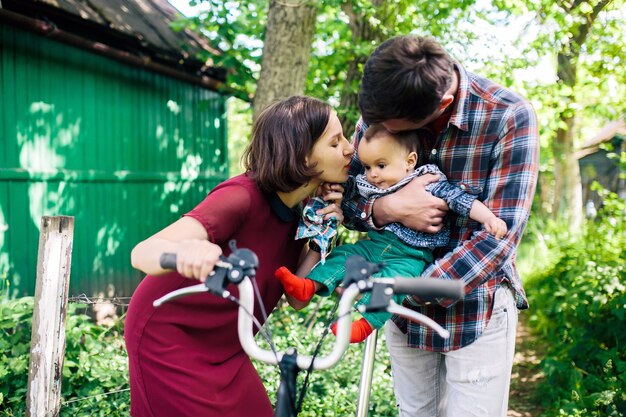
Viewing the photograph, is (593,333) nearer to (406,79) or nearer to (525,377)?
(525,377)

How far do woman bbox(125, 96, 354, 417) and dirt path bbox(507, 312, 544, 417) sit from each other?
3464mm

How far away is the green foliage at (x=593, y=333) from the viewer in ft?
13.0

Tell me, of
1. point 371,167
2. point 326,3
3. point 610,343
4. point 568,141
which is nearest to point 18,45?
point 326,3

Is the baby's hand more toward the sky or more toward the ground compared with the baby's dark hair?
more toward the ground

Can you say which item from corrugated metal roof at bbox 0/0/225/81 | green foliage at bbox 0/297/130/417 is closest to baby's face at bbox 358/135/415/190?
green foliage at bbox 0/297/130/417

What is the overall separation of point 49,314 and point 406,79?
228cm

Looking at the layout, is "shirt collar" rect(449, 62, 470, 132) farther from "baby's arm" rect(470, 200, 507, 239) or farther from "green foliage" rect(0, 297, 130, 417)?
"green foliage" rect(0, 297, 130, 417)

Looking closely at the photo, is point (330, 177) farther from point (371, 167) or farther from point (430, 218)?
point (430, 218)

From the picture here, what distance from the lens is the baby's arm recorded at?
1982mm

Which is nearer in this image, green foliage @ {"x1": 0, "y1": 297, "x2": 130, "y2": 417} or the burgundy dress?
the burgundy dress

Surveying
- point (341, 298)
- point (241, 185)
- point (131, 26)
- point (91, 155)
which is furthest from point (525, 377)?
point (131, 26)

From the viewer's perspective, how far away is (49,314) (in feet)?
10.3

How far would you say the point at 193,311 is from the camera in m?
2.05

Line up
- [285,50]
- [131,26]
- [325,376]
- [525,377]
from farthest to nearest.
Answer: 1. [131,26]
2. [525,377]
3. [285,50]
4. [325,376]
